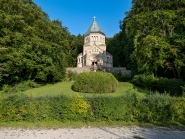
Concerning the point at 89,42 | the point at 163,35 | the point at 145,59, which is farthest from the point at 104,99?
the point at 89,42

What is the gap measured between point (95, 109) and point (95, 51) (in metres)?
39.7

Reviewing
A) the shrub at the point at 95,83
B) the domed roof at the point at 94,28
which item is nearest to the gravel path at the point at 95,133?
the shrub at the point at 95,83

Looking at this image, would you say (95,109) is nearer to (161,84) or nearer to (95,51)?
(161,84)

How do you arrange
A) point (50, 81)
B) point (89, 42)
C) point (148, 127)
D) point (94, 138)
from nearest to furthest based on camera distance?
point (94, 138), point (148, 127), point (50, 81), point (89, 42)

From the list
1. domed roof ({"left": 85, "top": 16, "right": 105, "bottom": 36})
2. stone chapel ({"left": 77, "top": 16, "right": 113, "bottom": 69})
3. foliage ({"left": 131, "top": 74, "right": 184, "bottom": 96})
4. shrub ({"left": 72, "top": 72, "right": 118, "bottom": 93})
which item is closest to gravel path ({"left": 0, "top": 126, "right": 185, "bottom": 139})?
foliage ({"left": 131, "top": 74, "right": 184, "bottom": 96})

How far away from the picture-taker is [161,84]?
19.8 meters

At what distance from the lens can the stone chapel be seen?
47.2 m

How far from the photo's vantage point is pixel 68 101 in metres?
8.67

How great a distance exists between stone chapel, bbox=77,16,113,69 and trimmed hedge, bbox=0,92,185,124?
3448 centimetres

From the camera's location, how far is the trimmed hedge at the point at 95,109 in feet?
28.0

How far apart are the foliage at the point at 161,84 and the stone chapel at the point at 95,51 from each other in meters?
21.2

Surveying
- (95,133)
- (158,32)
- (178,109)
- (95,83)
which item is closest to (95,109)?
(95,133)

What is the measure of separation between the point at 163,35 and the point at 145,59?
3.67 meters

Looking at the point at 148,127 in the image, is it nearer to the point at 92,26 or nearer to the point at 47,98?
the point at 47,98
